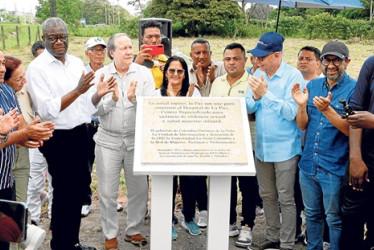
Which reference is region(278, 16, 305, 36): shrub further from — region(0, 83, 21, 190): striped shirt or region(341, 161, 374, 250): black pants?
region(0, 83, 21, 190): striped shirt

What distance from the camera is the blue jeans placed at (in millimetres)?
3400

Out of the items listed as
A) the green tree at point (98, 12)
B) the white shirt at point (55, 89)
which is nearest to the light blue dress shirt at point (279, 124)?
the white shirt at point (55, 89)

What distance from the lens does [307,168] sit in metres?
3.55

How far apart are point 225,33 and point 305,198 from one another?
69.6 ft

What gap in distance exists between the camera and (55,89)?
12.2 feet

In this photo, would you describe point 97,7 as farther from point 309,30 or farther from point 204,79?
point 204,79

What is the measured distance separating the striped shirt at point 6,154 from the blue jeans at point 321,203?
2.33 m

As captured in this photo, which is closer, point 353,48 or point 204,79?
point 204,79

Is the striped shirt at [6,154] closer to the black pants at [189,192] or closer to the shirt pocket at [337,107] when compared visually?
the black pants at [189,192]

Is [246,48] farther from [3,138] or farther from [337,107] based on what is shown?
[3,138]

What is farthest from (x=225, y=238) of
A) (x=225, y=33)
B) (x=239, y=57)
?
(x=225, y=33)

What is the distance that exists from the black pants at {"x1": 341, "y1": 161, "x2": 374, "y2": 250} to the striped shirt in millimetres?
2520

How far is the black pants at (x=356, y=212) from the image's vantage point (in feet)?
10.6

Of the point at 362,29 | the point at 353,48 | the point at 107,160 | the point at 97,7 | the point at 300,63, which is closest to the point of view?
the point at 107,160
